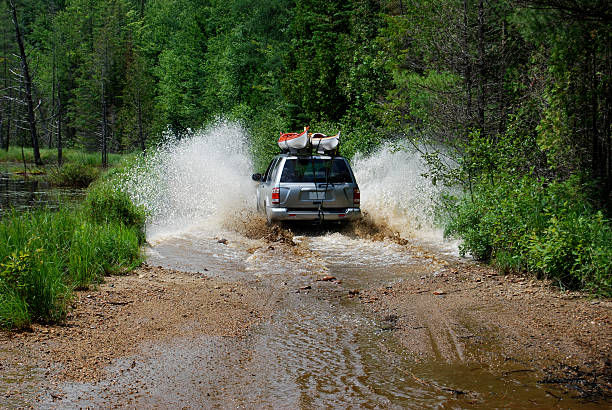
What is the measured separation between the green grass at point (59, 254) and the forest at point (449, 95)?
591 cm

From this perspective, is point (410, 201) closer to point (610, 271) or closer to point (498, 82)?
point (498, 82)

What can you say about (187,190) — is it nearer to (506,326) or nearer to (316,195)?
(316,195)

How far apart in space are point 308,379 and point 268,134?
2646cm

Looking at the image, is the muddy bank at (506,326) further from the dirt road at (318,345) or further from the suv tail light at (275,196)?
the suv tail light at (275,196)

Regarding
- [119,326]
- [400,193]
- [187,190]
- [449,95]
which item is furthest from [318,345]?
[187,190]

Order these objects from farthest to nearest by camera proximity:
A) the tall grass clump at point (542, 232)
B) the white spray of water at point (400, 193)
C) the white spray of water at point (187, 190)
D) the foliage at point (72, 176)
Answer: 1. the foliage at point (72, 176)
2. the white spray of water at point (187, 190)
3. the white spray of water at point (400, 193)
4. the tall grass clump at point (542, 232)

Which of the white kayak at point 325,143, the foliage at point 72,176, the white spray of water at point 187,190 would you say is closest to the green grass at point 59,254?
the white spray of water at point 187,190

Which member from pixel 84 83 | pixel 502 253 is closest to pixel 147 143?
pixel 84 83

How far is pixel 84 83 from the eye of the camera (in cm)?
6862

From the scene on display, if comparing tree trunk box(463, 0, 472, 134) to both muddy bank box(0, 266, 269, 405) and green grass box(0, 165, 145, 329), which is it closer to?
green grass box(0, 165, 145, 329)

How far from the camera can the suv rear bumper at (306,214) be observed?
13.0m

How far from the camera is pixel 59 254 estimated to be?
881 centimetres

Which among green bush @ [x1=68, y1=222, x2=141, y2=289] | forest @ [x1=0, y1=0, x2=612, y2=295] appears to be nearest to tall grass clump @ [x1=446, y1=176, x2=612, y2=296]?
forest @ [x1=0, y1=0, x2=612, y2=295]

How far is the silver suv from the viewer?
13047 mm
